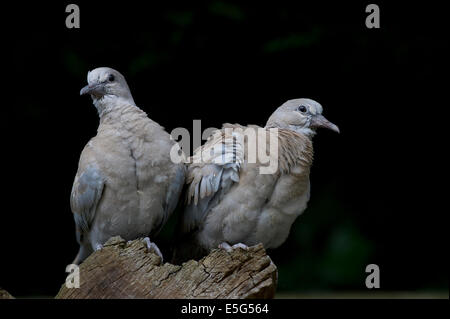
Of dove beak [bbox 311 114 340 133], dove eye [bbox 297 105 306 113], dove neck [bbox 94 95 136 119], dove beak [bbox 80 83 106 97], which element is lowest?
dove beak [bbox 311 114 340 133]

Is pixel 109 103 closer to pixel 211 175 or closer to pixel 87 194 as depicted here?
pixel 87 194

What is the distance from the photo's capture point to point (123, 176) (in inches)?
161

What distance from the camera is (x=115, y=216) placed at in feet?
13.6

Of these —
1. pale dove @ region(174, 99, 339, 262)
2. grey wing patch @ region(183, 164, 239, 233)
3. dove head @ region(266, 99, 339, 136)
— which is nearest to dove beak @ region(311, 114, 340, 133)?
dove head @ region(266, 99, 339, 136)

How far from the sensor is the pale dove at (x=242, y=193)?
421 centimetres

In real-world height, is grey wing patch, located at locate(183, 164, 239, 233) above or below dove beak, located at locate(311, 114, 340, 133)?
below

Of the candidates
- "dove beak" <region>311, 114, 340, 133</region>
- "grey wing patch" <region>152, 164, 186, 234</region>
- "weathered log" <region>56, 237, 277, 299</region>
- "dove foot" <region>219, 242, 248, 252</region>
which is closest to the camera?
"weathered log" <region>56, 237, 277, 299</region>

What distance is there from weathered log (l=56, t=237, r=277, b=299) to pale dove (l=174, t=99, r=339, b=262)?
405mm

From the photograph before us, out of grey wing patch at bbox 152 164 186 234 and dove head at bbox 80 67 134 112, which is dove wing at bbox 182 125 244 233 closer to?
grey wing patch at bbox 152 164 186 234

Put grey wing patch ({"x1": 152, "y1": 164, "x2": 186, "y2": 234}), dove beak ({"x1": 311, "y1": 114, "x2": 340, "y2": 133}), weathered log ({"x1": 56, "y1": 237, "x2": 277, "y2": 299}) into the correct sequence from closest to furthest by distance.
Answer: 1. weathered log ({"x1": 56, "y1": 237, "x2": 277, "y2": 299})
2. grey wing patch ({"x1": 152, "y1": 164, "x2": 186, "y2": 234})
3. dove beak ({"x1": 311, "y1": 114, "x2": 340, "y2": 133})

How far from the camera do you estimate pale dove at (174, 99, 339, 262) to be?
4.21 meters

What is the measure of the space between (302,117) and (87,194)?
140 cm

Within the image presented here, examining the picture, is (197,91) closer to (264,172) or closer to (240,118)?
(240,118)

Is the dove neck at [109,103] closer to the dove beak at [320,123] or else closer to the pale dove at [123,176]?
the pale dove at [123,176]
